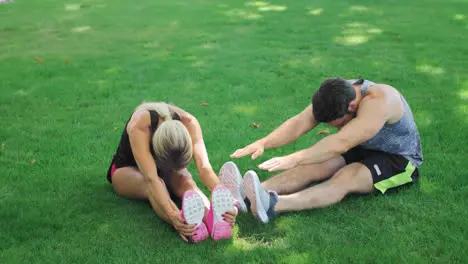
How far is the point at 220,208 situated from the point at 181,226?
270 mm

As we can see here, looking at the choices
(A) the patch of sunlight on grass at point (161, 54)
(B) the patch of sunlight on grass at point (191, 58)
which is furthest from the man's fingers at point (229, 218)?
(A) the patch of sunlight on grass at point (161, 54)

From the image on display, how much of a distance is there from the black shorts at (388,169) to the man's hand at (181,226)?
142cm

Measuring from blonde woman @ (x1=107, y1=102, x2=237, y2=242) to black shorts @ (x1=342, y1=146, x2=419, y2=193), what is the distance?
3.78 feet

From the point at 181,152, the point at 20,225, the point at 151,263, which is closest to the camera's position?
the point at 151,263

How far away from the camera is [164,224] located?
3.57m

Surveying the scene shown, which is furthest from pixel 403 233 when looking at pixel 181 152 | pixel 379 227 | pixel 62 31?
pixel 62 31

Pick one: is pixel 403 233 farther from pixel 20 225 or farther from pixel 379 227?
pixel 20 225

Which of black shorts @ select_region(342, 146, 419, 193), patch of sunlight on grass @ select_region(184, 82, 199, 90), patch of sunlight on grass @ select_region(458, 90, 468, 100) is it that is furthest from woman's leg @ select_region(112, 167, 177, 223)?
patch of sunlight on grass @ select_region(458, 90, 468, 100)

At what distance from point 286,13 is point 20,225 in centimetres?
856

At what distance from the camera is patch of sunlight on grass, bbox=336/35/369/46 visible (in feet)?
28.1

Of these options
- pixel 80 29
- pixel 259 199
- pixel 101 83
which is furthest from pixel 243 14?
pixel 259 199

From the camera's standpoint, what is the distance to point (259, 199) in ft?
11.5

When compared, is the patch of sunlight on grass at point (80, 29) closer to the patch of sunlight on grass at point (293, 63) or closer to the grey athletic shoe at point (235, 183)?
the patch of sunlight on grass at point (293, 63)

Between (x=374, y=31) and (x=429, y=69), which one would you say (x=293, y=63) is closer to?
(x=429, y=69)
